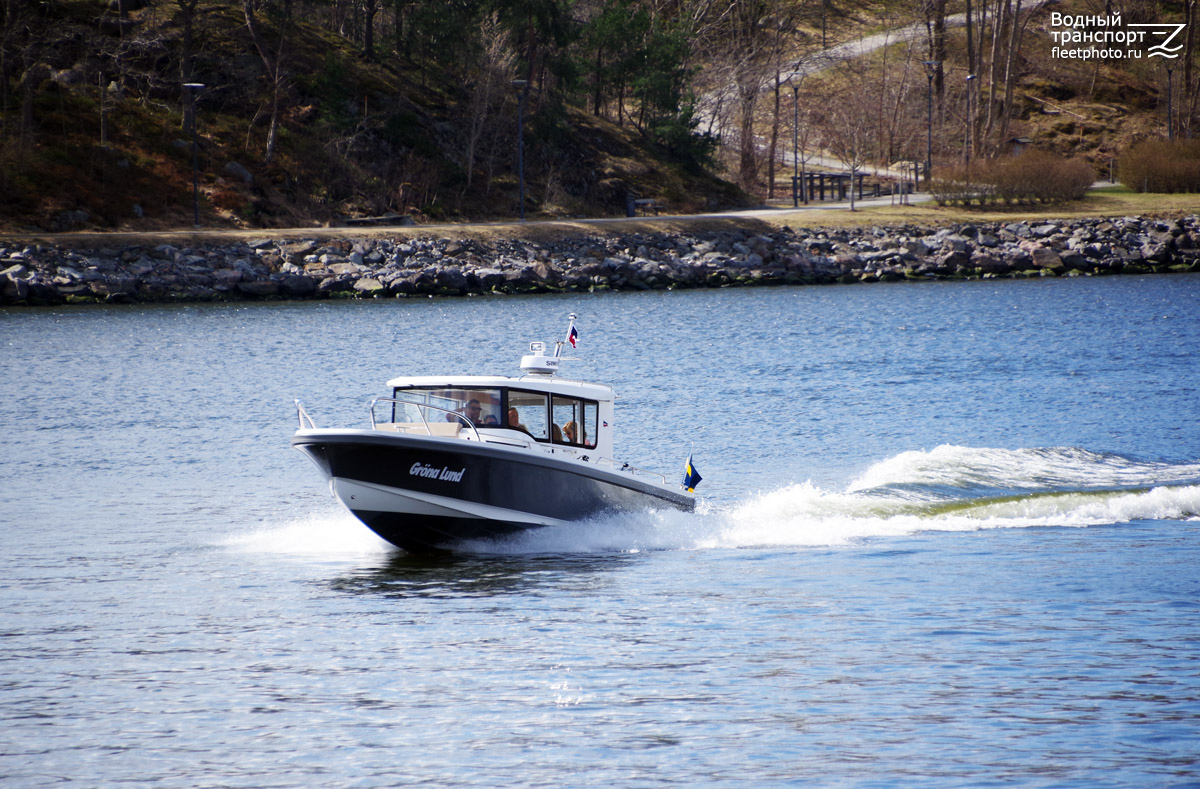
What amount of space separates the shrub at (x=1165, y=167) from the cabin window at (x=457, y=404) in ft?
239

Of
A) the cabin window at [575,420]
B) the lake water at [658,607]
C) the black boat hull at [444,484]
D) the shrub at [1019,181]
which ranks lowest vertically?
the lake water at [658,607]

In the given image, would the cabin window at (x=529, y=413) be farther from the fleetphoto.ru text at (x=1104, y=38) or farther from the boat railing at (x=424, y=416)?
the fleetphoto.ru text at (x=1104, y=38)

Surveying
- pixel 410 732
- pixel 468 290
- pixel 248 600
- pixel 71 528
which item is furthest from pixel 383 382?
pixel 468 290

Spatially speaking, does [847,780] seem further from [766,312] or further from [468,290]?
[468,290]

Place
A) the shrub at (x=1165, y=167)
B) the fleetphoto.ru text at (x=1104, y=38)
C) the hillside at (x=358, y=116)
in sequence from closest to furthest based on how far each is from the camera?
the hillside at (x=358, y=116) → the shrub at (x=1165, y=167) → the fleetphoto.ru text at (x=1104, y=38)

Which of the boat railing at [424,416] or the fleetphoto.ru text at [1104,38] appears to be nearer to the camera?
the boat railing at [424,416]

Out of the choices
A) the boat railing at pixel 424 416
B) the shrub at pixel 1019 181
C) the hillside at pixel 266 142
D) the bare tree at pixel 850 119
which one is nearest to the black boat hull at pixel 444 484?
the boat railing at pixel 424 416

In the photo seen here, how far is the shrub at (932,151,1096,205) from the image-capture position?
72500 mm

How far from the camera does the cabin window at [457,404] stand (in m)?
14.6

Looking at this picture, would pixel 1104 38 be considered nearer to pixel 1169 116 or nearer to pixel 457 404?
pixel 1169 116

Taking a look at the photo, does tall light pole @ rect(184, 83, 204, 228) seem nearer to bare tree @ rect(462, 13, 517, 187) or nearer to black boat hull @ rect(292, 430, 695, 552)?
bare tree @ rect(462, 13, 517, 187)

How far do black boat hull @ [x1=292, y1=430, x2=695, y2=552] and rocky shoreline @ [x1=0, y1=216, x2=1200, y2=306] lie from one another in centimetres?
4401

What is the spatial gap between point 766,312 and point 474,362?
1861cm

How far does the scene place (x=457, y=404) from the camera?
14633 millimetres
